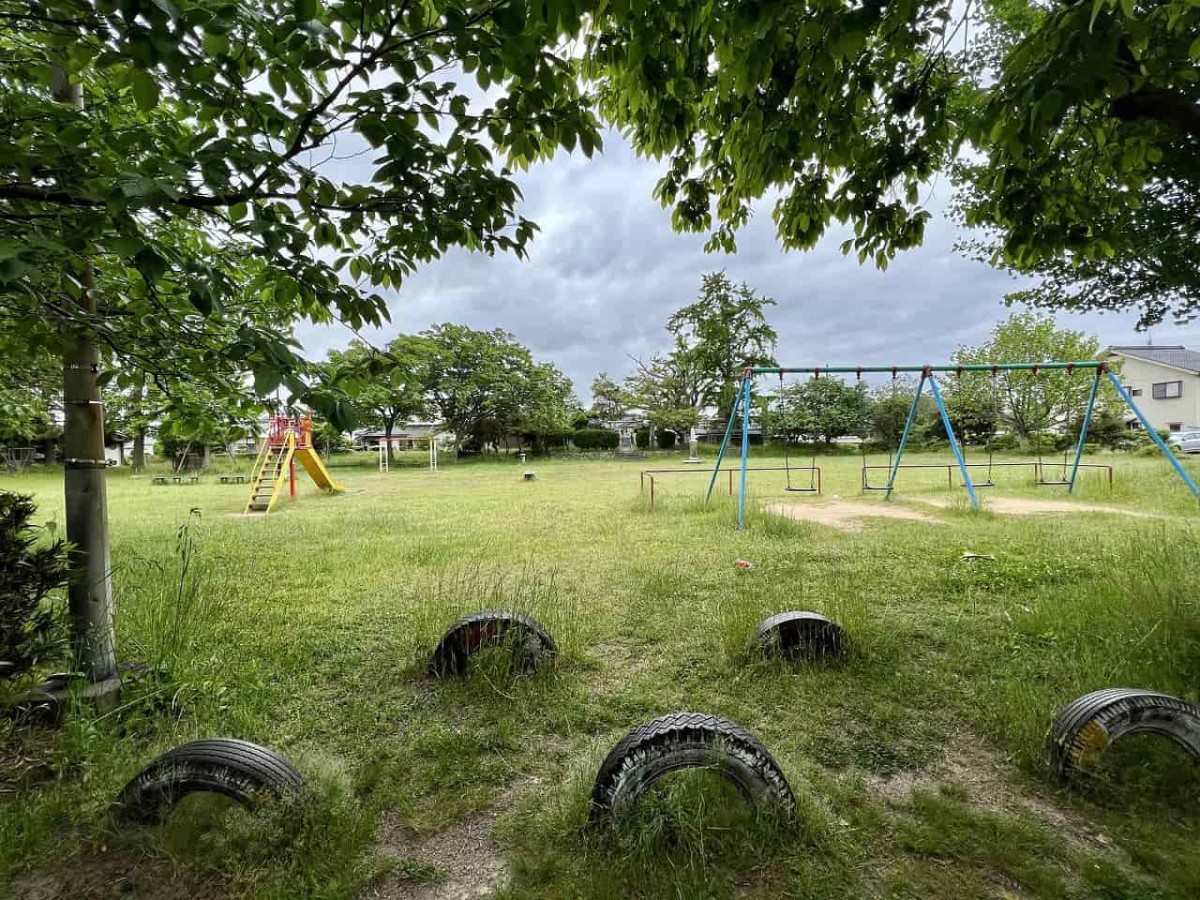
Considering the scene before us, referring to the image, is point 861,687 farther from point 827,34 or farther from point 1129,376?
point 1129,376

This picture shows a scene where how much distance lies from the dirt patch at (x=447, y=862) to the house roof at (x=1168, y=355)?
53607 millimetres

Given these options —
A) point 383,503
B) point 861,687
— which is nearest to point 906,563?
point 861,687

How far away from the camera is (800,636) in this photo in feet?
10.6

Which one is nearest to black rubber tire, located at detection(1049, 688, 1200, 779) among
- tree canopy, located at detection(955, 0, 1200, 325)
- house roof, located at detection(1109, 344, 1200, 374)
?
tree canopy, located at detection(955, 0, 1200, 325)

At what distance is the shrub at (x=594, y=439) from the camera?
3847 cm

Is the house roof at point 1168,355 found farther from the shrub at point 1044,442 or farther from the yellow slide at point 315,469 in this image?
the yellow slide at point 315,469

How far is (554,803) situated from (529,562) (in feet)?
13.1

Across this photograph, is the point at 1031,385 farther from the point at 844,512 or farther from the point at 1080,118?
the point at 1080,118

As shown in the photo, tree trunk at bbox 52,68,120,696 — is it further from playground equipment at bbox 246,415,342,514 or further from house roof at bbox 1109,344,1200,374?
house roof at bbox 1109,344,1200,374

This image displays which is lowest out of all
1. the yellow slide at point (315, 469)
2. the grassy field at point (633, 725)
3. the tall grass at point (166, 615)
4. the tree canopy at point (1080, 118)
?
the grassy field at point (633, 725)

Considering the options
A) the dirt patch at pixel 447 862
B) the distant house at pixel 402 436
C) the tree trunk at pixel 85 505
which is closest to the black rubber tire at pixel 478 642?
the dirt patch at pixel 447 862

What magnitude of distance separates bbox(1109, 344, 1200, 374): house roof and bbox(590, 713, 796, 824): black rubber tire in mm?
52868

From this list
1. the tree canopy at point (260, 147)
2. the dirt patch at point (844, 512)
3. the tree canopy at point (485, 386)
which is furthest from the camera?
the tree canopy at point (485, 386)

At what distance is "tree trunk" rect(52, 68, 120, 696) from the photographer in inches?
104
